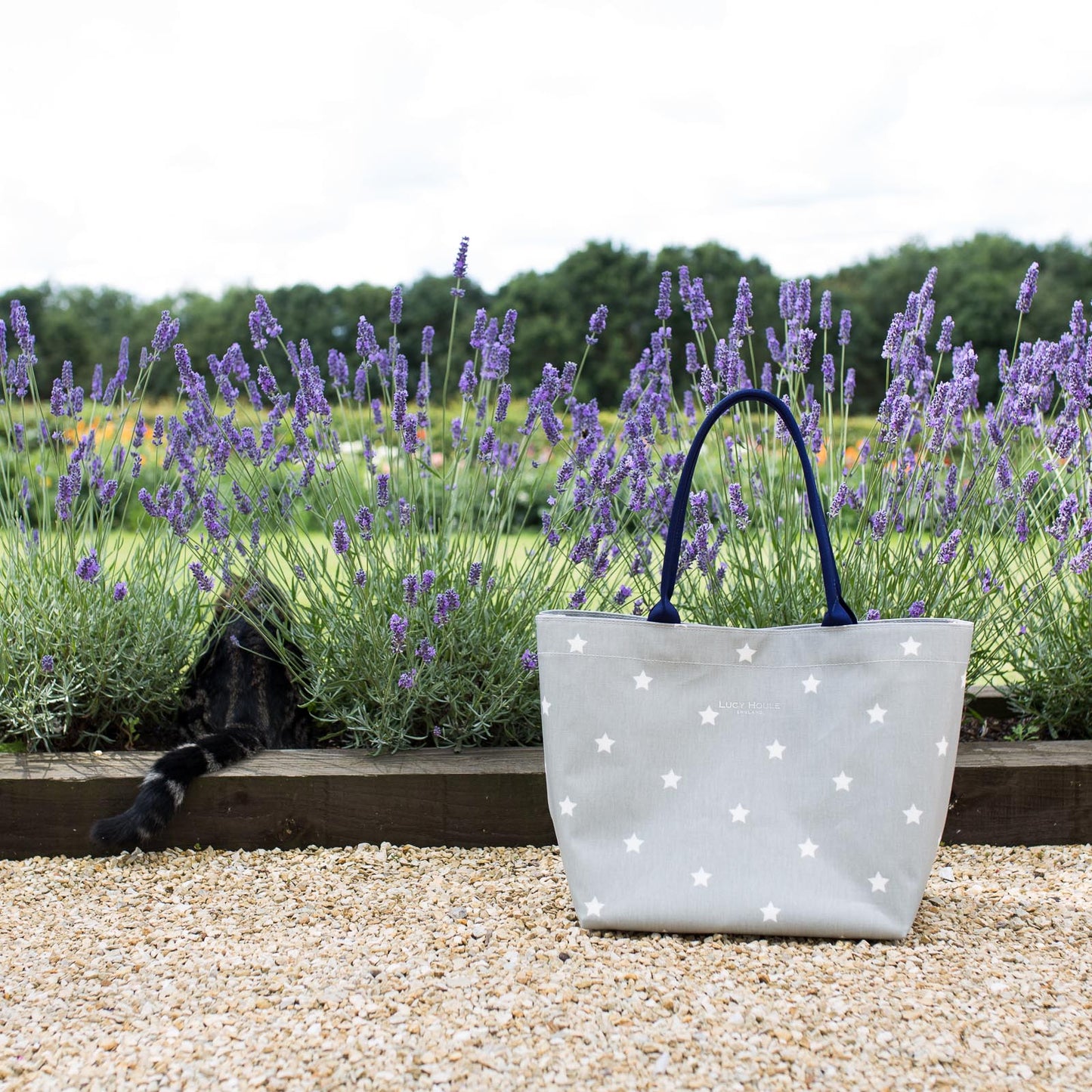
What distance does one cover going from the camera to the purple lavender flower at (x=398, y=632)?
7.29ft

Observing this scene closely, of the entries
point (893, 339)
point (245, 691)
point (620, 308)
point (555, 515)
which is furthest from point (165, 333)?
point (620, 308)

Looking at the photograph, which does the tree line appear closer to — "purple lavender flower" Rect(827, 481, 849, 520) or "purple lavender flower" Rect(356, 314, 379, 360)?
"purple lavender flower" Rect(356, 314, 379, 360)

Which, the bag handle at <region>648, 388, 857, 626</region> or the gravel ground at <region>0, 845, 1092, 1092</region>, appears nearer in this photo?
the gravel ground at <region>0, 845, 1092, 1092</region>

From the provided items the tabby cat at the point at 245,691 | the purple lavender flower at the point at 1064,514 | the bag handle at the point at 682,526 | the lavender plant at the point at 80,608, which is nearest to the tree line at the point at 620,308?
the lavender plant at the point at 80,608

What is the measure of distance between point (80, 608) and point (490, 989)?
4.64 feet

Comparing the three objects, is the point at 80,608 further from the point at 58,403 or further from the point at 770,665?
the point at 770,665

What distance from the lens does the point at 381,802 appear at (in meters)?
2.33

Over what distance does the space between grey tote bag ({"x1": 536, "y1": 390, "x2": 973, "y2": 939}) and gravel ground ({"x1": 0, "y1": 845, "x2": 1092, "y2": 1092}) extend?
0.30 feet

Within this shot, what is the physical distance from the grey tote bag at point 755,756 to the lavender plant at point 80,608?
121 centimetres

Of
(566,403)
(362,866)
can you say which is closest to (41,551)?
(362,866)

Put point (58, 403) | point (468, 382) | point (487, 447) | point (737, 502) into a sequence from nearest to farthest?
1. point (737, 502)
2. point (487, 447)
3. point (468, 382)
4. point (58, 403)

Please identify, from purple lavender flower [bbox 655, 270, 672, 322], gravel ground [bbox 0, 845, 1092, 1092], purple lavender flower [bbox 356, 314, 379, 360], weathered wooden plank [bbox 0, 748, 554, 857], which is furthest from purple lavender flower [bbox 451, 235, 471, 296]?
gravel ground [bbox 0, 845, 1092, 1092]

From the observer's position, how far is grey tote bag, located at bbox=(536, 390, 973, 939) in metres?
1.82

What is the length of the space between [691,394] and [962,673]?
4.15ft
